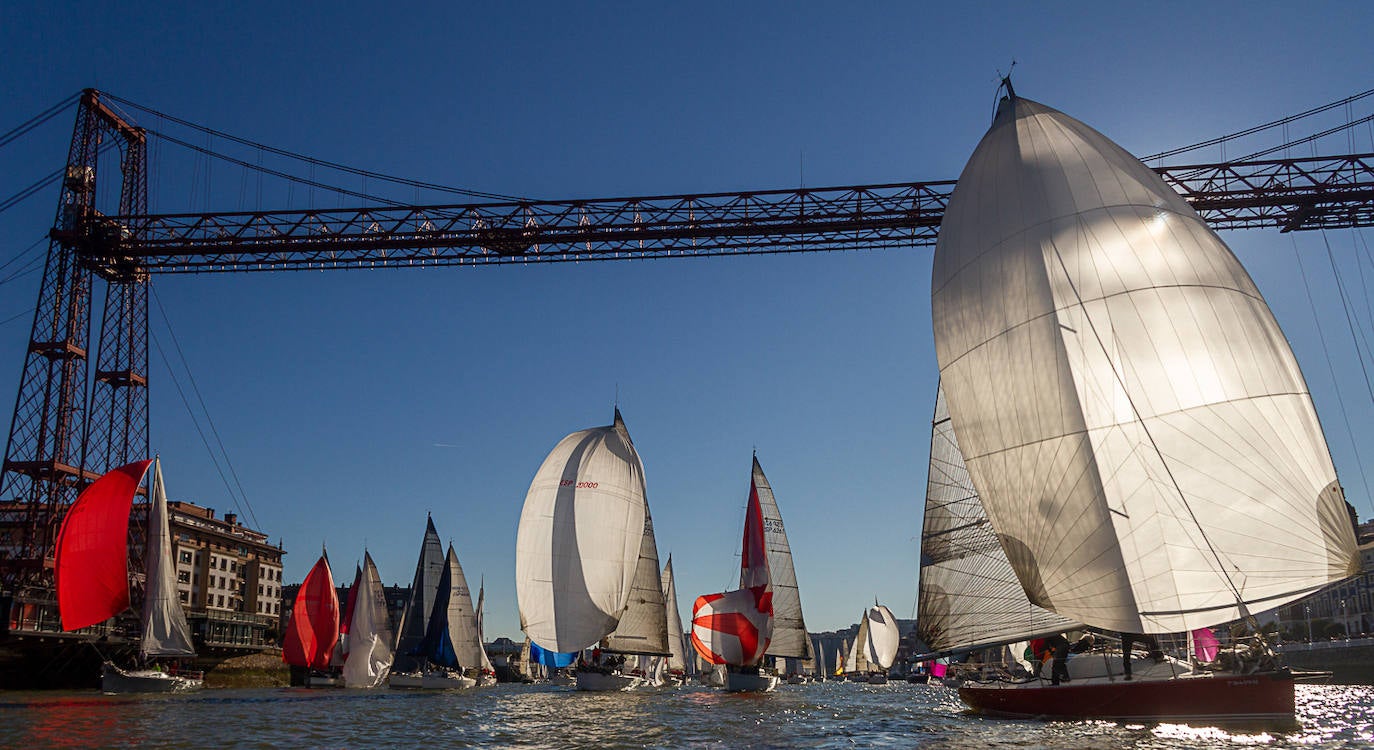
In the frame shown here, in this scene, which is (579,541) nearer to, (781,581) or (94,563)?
(781,581)

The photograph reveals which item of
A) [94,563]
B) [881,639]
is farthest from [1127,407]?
[881,639]

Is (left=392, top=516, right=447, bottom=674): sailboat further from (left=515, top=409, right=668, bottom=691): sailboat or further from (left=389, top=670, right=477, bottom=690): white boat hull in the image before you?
(left=515, top=409, right=668, bottom=691): sailboat

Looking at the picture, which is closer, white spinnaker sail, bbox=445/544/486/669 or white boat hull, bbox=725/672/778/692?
white boat hull, bbox=725/672/778/692

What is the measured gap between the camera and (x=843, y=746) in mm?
17500

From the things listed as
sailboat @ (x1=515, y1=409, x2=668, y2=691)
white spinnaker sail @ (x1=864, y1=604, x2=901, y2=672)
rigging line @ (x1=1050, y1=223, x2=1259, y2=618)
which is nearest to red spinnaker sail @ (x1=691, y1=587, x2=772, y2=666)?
sailboat @ (x1=515, y1=409, x2=668, y2=691)

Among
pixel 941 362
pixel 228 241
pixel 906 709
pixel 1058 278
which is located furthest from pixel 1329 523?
pixel 228 241

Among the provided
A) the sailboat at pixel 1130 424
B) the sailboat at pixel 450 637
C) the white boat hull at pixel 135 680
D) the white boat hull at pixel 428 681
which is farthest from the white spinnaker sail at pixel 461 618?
the sailboat at pixel 1130 424

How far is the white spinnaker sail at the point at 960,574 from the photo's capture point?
74.2 feet

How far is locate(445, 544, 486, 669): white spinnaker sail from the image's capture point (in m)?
51.9

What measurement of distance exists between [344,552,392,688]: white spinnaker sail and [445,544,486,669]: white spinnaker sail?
3.39 meters

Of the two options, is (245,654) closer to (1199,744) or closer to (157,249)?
(157,249)

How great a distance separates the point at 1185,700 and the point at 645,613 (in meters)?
28.9

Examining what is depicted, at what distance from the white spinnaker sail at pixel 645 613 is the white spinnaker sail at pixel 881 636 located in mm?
42156

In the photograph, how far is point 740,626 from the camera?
38750mm
